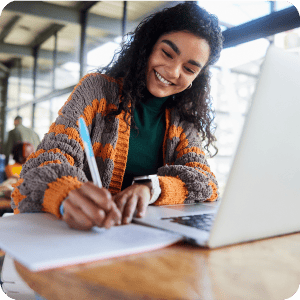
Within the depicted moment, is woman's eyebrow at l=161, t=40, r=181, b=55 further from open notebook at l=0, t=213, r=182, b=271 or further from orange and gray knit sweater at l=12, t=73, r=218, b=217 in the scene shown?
open notebook at l=0, t=213, r=182, b=271

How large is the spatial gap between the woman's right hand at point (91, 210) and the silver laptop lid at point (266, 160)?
0.15m

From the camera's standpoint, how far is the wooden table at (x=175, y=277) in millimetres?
304

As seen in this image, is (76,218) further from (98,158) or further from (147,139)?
(147,139)

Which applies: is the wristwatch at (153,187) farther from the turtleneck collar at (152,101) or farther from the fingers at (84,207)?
the turtleneck collar at (152,101)

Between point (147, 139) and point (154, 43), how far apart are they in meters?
0.37

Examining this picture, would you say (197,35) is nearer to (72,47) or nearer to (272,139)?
(272,139)

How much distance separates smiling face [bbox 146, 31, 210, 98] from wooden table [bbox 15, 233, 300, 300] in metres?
0.75

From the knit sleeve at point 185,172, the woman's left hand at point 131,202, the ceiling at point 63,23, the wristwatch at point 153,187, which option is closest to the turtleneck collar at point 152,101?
the knit sleeve at point 185,172

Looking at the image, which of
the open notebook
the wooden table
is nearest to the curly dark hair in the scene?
the open notebook

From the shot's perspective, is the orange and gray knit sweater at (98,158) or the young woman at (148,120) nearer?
the orange and gray knit sweater at (98,158)

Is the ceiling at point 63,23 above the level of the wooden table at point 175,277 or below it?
above

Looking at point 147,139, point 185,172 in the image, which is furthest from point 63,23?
point 185,172

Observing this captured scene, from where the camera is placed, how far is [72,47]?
15.8 feet

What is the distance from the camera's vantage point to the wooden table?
0.30 m
